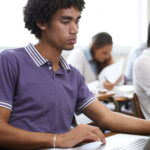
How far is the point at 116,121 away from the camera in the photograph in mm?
1202

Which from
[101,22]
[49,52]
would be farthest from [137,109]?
[101,22]

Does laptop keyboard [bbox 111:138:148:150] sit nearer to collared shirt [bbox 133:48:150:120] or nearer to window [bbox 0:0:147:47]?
collared shirt [bbox 133:48:150:120]

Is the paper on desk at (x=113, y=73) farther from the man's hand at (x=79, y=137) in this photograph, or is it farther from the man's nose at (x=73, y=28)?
the man's hand at (x=79, y=137)

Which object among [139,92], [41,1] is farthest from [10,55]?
[139,92]

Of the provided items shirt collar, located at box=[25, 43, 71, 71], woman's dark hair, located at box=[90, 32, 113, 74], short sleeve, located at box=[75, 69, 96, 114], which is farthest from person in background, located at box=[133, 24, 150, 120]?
woman's dark hair, located at box=[90, 32, 113, 74]

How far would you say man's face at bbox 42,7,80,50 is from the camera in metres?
1.18

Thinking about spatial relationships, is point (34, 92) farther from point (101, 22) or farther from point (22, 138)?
point (101, 22)

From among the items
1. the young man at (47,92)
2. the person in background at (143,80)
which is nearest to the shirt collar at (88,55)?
the person in background at (143,80)

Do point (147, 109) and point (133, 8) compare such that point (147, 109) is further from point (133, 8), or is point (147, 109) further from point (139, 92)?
point (133, 8)

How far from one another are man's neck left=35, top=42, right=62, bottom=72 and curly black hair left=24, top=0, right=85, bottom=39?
0.08 meters

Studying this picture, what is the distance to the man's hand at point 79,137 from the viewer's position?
0.90m

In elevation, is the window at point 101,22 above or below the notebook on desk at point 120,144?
above

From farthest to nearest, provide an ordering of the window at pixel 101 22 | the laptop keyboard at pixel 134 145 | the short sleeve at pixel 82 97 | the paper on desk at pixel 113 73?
the window at pixel 101 22, the paper on desk at pixel 113 73, the short sleeve at pixel 82 97, the laptop keyboard at pixel 134 145

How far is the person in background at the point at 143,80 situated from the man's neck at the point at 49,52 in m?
0.86
